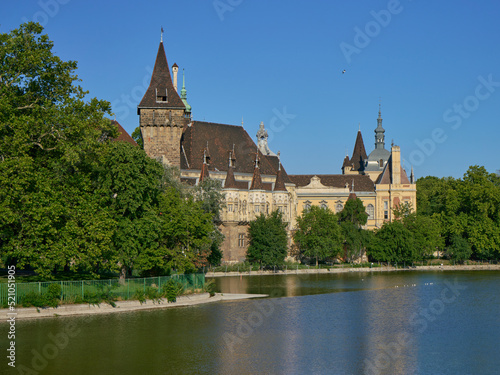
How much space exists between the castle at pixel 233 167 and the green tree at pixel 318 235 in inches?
131

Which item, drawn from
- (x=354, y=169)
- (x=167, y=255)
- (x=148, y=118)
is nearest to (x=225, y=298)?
(x=167, y=255)

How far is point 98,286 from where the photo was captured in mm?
40375

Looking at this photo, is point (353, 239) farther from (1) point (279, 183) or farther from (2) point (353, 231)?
(1) point (279, 183)

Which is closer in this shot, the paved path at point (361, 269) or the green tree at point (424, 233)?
the paved path at point (361, 269)

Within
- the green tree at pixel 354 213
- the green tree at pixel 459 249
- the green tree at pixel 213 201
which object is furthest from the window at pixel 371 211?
the green tree at pixel 213 201

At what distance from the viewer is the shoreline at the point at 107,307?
120 feet

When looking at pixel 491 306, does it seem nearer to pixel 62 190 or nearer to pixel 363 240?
pixel 62 190

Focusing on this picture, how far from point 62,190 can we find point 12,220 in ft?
14.6

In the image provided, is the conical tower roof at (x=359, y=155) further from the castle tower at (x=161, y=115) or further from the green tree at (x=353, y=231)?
the castle tower at (x=161, y=115)

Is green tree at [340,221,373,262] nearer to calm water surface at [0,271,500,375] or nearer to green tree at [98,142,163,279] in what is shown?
calm water surface at [0,271,500,375]

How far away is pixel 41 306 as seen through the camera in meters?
37.2

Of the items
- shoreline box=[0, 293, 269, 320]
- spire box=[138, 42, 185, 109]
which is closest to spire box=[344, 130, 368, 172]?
spire box=[138, 42, 185, 109]

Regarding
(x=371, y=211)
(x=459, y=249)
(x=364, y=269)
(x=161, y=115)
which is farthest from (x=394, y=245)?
(x=161, y=115)

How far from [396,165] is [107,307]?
73825mm
